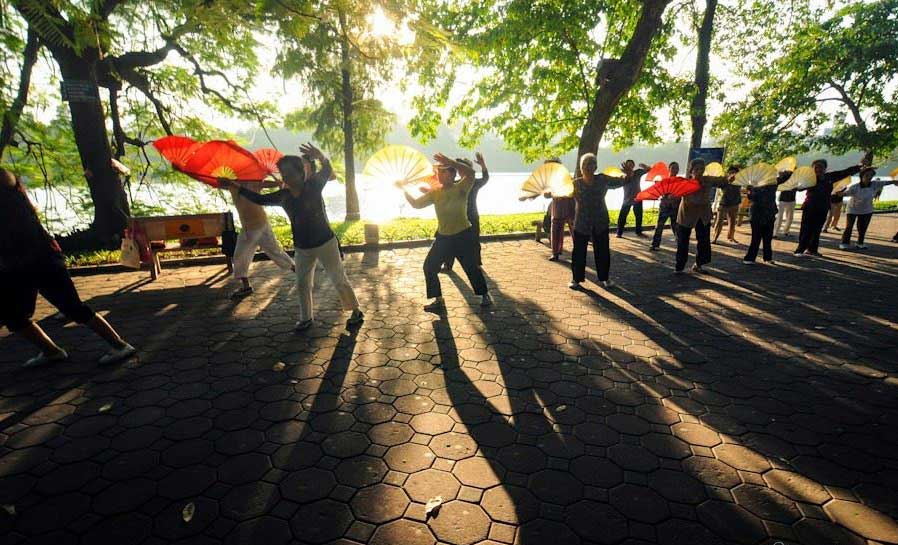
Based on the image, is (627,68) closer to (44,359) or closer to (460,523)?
(460,523)

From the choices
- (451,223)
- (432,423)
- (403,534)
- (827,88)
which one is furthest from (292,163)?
(827,88)

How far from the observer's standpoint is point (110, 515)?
95.7 inches

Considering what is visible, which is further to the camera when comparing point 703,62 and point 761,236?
point 703,62

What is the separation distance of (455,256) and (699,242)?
5.34 metres

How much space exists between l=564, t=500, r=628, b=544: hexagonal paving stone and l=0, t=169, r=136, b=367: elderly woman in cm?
481

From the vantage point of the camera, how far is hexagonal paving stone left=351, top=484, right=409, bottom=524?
241 centimetres

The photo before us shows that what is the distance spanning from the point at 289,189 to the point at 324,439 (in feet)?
9.85

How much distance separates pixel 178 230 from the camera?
25.4 ft

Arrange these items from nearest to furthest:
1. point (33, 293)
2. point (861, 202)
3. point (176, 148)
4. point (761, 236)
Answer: point (33, 293) → point (176, 148) → point (761, 236) → point (861, 202)

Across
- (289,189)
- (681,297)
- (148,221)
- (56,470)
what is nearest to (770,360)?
(681,297)

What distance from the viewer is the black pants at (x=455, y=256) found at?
5.75m

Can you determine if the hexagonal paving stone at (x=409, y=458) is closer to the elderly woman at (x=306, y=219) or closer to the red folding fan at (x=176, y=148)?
the elderly woman at (x=306, y=219)

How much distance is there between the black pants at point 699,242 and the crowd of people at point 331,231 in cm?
2

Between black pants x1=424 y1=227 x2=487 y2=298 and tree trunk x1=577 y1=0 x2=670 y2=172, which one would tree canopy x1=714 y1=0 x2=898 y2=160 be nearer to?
tree trunk x1=577 y1=0 x2=670 y2=172
